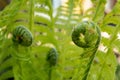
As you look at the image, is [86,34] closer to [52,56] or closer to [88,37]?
[88,37]

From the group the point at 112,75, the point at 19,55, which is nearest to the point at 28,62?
the point at 19,55

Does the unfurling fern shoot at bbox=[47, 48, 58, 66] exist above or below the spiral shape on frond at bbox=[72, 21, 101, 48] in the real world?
below

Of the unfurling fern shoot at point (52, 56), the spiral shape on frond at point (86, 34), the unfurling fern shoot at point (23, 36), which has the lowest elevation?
the unfurling fern shoot at point (52, 56)

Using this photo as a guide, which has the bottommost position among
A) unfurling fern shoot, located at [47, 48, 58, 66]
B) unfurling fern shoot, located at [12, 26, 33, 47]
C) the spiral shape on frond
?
unfurling fern shoot, located at [47, 48, 58, 66]

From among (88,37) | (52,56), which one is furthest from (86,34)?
(52,56)

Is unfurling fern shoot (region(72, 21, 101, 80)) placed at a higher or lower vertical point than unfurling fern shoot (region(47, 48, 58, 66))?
higher

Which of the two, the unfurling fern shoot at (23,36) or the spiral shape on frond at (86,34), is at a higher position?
the spiral shape on frond at (86,34)

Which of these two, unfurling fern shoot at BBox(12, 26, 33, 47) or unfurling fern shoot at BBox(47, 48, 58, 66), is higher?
unfurling fern shoot at BBox(12, 26, 33, 47)

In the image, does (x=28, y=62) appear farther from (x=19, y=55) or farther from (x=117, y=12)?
(x=117, y=12)
